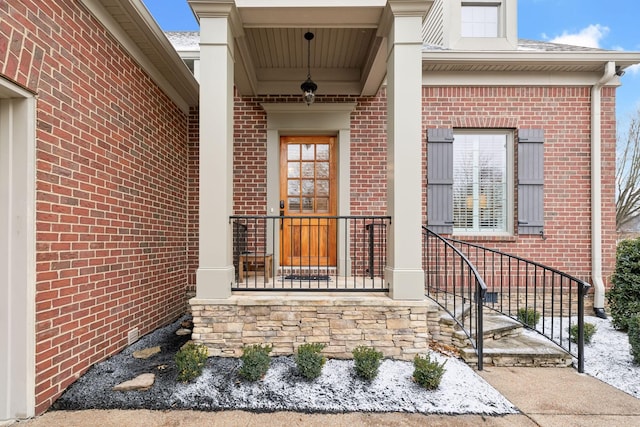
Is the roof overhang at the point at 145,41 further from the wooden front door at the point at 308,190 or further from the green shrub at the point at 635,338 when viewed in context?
the green shrub at the point at 635,338

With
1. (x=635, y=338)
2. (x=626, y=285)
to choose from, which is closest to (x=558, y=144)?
(x=626, y=285)

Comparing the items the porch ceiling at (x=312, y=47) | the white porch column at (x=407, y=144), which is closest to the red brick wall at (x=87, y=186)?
the porch ceiling at (x=312, y=47)

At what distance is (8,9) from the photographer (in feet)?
6.72

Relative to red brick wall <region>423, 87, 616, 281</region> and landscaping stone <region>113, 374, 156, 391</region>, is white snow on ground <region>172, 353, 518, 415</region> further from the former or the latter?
red brick wall <region>423, 87, 616, 281</region>

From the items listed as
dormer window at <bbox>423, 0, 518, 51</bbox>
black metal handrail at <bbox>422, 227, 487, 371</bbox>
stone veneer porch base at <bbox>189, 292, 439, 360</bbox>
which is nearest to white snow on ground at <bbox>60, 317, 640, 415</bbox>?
stone veneer porch base at <bbox>189, 292, 439, 360</bbox>

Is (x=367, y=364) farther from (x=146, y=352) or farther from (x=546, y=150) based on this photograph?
(x=546, y=150)

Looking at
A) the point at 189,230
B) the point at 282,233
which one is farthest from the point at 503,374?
the point at 189,230

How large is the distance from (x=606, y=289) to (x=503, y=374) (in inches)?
118

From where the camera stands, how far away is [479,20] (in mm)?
5551

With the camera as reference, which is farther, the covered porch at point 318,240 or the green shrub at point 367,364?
the covered porch at point 318,240

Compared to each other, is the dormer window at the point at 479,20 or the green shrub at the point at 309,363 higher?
the dormer window at the point at 479,20

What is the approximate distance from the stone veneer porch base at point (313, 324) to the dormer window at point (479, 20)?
4.79 meters

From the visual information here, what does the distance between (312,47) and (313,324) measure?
321cm

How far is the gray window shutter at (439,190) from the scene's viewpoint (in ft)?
15.8
